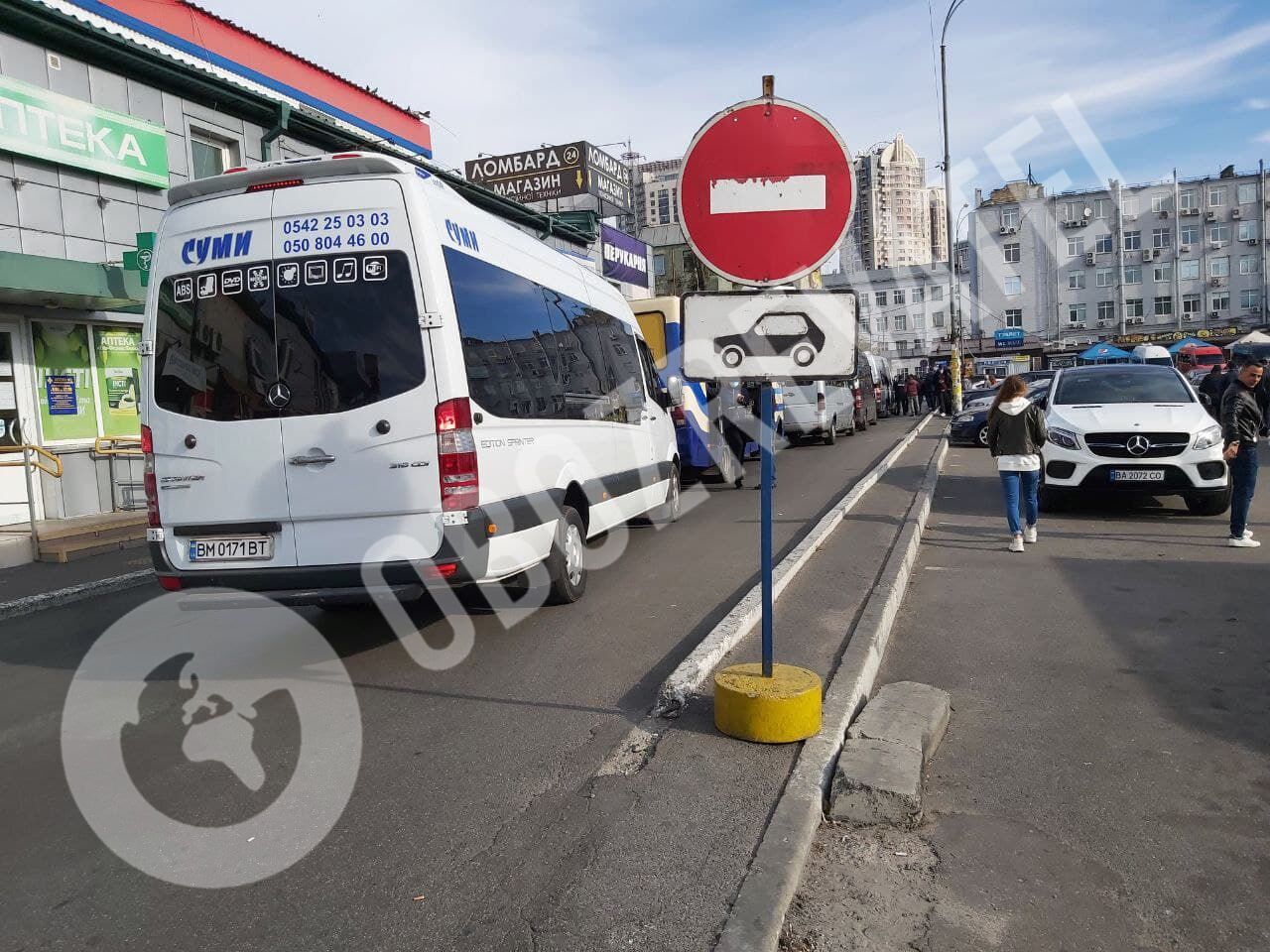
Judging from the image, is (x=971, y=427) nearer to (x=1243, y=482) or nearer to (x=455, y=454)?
(x=1243, y=482)

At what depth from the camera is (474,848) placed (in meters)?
3.21

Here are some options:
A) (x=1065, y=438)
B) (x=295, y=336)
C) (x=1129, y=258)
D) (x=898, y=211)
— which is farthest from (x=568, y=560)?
(x=1129, y=258)

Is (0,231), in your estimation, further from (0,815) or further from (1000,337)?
(1000,337)

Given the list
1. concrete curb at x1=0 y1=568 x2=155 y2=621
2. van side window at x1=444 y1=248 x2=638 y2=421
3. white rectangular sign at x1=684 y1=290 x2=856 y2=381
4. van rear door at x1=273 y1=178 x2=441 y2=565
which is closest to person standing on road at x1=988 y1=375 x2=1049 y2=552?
van side window at x1=444 y1=248 x2=638 y2=421

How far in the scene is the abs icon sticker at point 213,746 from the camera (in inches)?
132

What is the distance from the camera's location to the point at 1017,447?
342 inches

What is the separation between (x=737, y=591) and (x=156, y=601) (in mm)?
4871

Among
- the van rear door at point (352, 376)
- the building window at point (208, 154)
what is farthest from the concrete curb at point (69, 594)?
the building window at point (208, 154)

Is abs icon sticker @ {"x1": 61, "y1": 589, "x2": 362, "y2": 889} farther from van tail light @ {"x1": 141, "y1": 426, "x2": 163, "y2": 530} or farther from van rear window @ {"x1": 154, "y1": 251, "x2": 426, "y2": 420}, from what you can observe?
van rear window @ {"x1": 154, "y1": 251, "x2": 426, "y2": 420}

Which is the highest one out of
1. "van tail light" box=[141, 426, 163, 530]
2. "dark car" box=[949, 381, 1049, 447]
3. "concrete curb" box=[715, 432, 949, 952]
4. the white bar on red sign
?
the white bar on red sign

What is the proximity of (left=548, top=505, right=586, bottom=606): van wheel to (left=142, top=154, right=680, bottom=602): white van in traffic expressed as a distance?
805mm

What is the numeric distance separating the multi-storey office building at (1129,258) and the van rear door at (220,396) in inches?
3167

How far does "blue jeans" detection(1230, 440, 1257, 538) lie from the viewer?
26.9 ft

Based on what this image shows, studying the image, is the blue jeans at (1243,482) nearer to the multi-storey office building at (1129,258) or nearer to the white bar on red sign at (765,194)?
the white bar on red sign at (765,194)
